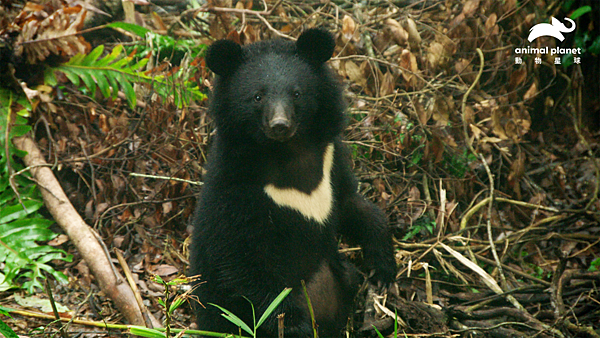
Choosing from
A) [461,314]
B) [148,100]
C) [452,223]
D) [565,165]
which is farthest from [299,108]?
[565,165]

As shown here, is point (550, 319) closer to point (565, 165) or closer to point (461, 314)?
point (461, 314)

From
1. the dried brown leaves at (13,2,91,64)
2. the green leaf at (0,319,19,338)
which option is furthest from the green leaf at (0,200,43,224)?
the green leaf at (0,319,19,338)

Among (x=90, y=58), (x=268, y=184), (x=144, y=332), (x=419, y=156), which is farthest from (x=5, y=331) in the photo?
(x=419, y=156)

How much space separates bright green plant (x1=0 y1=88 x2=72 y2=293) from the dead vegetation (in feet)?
0.73

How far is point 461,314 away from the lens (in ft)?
10.5

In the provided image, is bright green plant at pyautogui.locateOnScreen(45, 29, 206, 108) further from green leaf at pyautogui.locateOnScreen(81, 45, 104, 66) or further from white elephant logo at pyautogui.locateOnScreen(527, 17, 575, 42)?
white elephant logo at pyautogui.locateOnScreen(527, 17, 575, 42)

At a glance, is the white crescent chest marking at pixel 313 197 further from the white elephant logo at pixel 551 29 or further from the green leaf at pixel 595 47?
the green leaf at pixel 595 47

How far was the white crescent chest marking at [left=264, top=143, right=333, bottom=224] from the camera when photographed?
281 cm

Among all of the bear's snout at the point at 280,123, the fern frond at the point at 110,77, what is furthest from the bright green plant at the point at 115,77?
the bear's snout at the point at 280,123

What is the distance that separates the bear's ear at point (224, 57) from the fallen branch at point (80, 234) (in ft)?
5.21

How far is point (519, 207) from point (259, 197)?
8.76 feet

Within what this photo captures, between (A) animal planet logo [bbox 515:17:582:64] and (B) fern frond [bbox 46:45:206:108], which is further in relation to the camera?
(A) animal planet logo [bbox 515:17:582:64]

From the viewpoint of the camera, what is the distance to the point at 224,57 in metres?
2.78

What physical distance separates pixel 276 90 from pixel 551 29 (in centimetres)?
340
